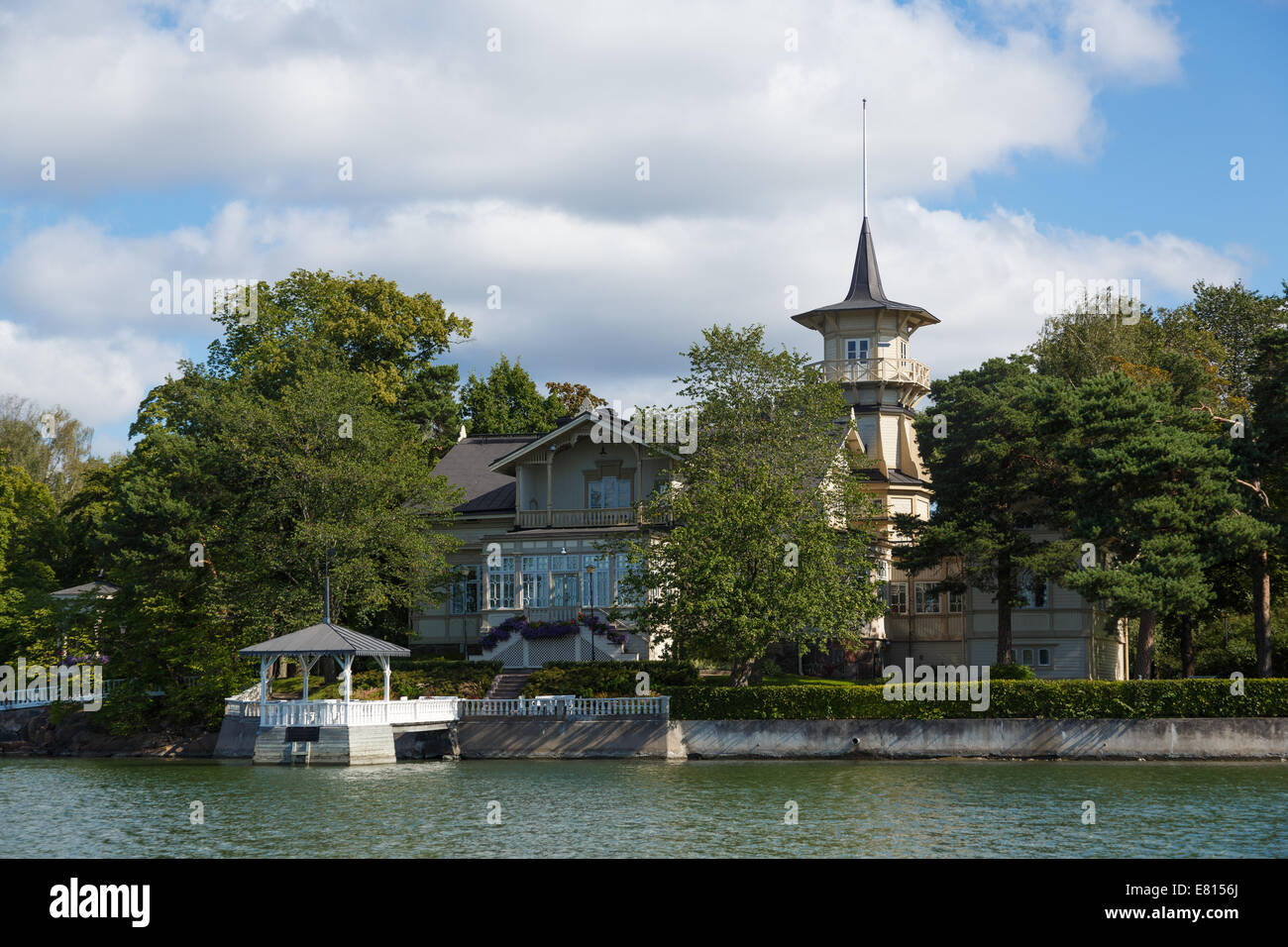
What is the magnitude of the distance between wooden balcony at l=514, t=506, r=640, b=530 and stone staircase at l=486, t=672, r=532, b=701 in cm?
685

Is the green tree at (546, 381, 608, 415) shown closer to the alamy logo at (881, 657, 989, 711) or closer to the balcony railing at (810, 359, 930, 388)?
the balcony railing at (810, 359, 930, 388)

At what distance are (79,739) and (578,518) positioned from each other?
20.0 metres

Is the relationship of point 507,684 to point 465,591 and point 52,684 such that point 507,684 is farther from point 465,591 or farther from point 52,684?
point 52,684

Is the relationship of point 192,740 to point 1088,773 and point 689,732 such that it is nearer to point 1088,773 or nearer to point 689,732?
point 689,732

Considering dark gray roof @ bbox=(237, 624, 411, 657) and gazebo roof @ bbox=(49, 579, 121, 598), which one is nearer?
dark gray roof @ bbox=(237, 624, 411, 657)

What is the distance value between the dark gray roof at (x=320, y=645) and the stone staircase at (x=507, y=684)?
5.55 m

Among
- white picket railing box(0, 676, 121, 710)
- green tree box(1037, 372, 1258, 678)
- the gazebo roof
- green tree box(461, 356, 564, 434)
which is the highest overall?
green tree box(461, 356, 564, 434)

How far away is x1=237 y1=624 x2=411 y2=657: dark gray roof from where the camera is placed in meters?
40.2

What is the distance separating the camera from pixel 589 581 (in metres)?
50.4

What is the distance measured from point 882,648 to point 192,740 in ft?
88.2

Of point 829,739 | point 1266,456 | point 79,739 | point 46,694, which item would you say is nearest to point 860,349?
point 1266,456

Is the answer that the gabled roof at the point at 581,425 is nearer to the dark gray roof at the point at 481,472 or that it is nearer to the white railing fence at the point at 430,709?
the dark gray roof at the point at 481,472
